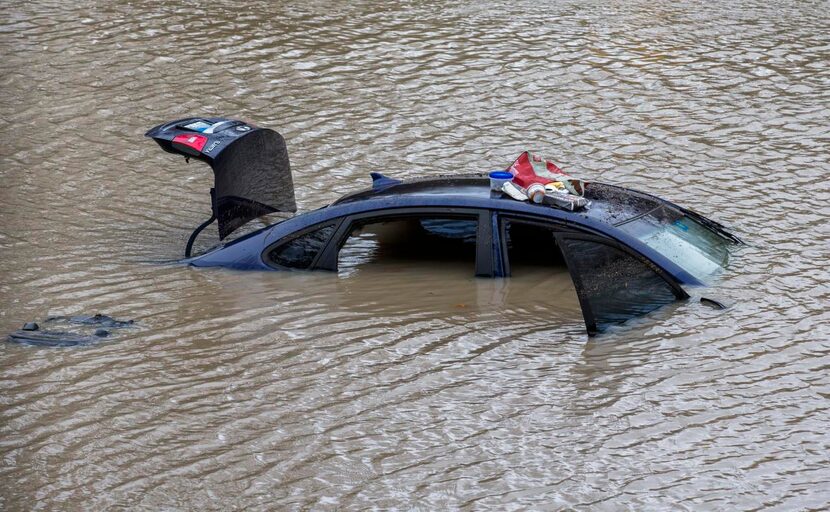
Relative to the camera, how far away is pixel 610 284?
8.80 m

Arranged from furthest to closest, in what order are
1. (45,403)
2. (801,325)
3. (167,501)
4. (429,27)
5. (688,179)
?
(429,27), (688,179), (801,325), (45,403), (167,501)

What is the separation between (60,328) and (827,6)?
1709cm

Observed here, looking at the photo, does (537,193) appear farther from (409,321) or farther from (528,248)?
(409,321)

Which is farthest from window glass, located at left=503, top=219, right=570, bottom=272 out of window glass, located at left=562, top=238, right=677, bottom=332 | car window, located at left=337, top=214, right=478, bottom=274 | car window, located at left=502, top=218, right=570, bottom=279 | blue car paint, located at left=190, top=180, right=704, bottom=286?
window glass, located at left=562, top=238, right=677, bottom=332

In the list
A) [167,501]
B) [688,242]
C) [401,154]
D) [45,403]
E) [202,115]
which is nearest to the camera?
[167,501]

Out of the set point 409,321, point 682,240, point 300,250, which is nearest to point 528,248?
point 409,321

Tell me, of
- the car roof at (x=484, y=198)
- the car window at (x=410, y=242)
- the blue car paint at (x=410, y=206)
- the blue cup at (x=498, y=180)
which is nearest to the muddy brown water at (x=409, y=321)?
the car window at (x=410, y=242)

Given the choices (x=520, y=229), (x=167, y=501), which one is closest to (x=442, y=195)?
(x=520, y=229)

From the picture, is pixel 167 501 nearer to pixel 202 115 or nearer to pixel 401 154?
pixel 401 154

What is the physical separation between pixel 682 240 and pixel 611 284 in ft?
3.66

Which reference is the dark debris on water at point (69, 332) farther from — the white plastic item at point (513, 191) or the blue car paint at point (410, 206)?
the white plastic item at point (513, 191)

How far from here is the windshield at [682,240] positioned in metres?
9.21

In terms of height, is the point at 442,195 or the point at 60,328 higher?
the point at 442,195

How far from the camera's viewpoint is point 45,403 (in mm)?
8211
